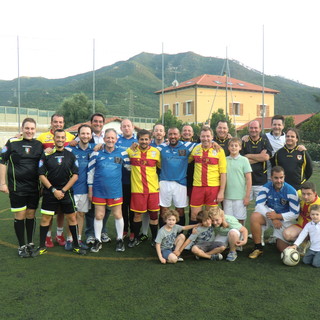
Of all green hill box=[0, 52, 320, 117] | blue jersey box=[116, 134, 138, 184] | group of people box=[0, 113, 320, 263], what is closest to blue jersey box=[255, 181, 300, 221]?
group of people box=[0, 113, 320, 263]

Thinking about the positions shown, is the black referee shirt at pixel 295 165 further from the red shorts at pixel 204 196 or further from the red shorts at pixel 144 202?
the red shorts at pixel 144 202

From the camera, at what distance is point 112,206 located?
462cm

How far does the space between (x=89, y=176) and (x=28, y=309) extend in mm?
2046

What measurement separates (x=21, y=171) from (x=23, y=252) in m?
1.02

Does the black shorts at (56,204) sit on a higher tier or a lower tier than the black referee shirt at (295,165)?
lower

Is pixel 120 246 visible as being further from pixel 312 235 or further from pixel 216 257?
pixel 312 235

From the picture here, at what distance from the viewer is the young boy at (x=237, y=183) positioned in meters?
4.67

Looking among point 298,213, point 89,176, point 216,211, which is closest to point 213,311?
point 216,211

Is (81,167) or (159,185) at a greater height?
(81,167)

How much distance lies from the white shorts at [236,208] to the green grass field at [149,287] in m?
0.53

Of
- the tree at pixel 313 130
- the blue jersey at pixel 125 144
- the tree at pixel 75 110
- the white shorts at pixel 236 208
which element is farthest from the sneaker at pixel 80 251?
the tree at pixel 75 110

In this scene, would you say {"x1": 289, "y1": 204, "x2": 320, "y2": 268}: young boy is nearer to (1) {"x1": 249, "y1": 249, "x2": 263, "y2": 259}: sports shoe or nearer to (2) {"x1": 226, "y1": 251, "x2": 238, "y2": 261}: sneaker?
(1) {"x1": 249, "y1": 249, "x2": 263, "y2": 259}: sports shoe

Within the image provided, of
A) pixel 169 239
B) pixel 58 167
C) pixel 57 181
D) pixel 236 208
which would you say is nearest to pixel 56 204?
pixel 57 181

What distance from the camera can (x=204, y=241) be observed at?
4.33 metres
